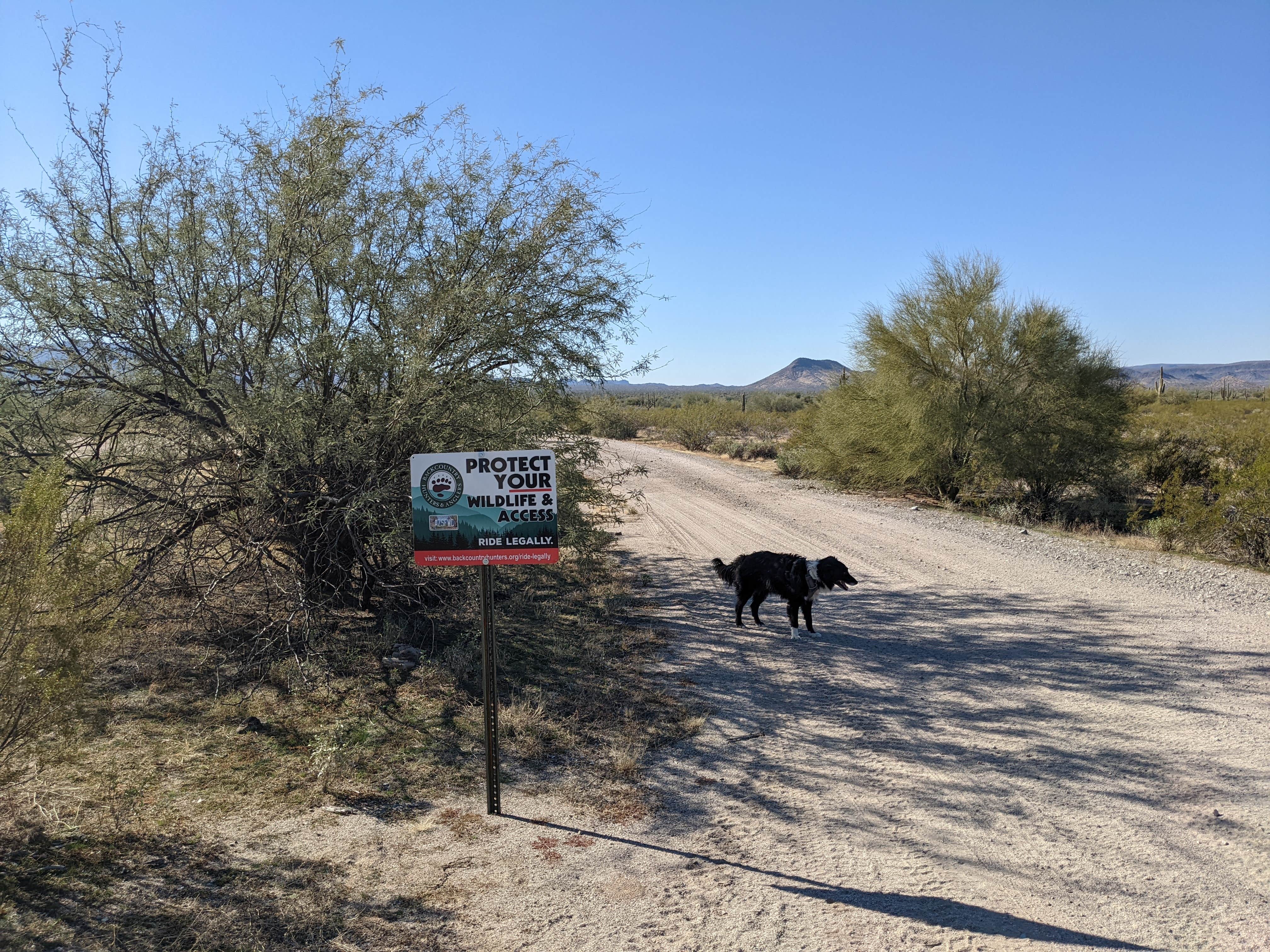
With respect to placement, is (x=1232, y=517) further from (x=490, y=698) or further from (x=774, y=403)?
(x=774, y=403)

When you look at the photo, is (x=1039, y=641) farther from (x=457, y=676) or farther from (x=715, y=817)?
(x=457, y=676)

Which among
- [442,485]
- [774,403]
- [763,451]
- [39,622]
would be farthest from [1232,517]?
[774,403]

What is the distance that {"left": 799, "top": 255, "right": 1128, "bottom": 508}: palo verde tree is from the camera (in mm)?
18609

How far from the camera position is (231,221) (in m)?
7.26

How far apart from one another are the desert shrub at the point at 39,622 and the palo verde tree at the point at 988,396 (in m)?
17.7

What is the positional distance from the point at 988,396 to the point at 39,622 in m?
18.9

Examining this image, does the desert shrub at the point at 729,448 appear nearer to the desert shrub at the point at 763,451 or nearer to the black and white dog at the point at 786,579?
the desert shrub at the point at 763,451

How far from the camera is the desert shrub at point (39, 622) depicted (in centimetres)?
403

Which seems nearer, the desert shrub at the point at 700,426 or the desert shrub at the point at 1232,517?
the desert shrub at the point at 1232,517

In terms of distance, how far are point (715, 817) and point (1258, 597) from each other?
908cm

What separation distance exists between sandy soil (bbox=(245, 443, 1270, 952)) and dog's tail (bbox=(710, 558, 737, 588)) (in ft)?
1.72

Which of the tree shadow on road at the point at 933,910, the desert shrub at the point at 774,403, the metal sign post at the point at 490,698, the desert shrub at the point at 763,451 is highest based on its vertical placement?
the desert shrub at the point at 774,403

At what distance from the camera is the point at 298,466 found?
689cm

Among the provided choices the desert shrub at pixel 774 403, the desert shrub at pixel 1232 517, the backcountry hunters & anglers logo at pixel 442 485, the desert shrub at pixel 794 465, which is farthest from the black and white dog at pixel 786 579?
the desert shrub at pixel 774 403
